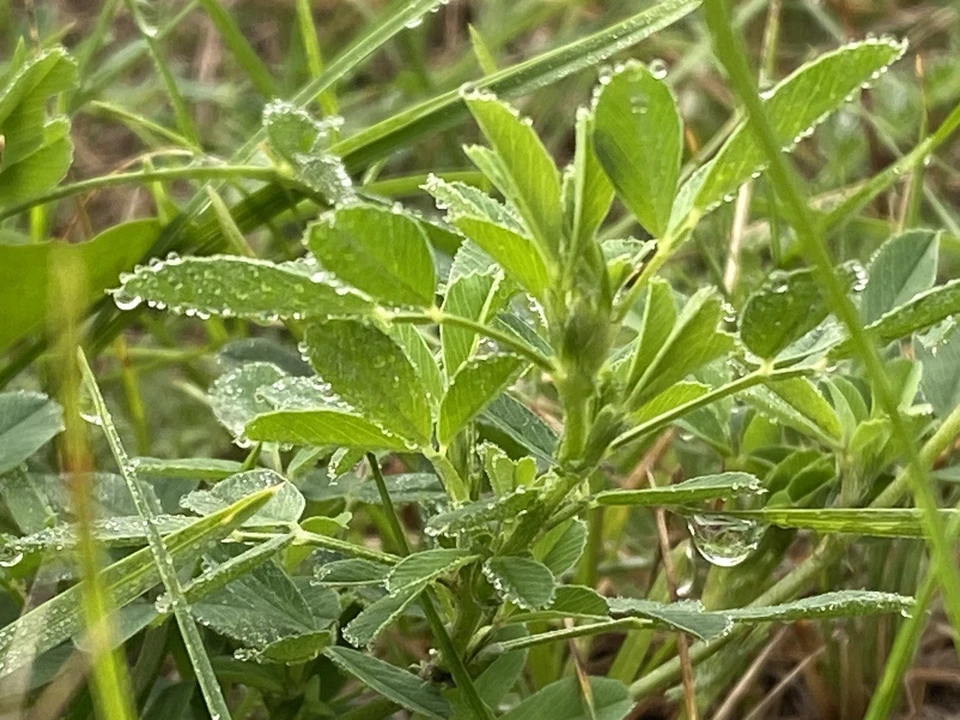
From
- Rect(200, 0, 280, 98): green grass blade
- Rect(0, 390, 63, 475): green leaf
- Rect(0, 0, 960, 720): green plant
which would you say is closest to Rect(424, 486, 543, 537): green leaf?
Rect(0, 0, 960, 720): green plant

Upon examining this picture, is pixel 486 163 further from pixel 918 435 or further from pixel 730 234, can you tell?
pixel 730 234

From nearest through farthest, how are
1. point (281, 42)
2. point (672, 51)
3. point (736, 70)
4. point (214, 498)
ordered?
point (736, 70) → point (214, 498) → point (672, 51) → point (281, 42)

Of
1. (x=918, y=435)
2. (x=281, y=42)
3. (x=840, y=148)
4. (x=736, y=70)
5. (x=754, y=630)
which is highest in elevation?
(x=281, y=42)

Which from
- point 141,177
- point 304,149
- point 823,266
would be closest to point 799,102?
point 823,266

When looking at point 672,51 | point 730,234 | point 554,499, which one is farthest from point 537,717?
point 672,51

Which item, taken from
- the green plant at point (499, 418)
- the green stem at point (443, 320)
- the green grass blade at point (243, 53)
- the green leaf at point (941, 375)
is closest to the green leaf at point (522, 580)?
the green plant at point (499, 418)

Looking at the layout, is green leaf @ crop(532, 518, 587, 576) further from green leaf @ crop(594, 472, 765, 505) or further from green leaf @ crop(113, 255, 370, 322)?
green leaf @ crop(113, 255, 370, 322)
